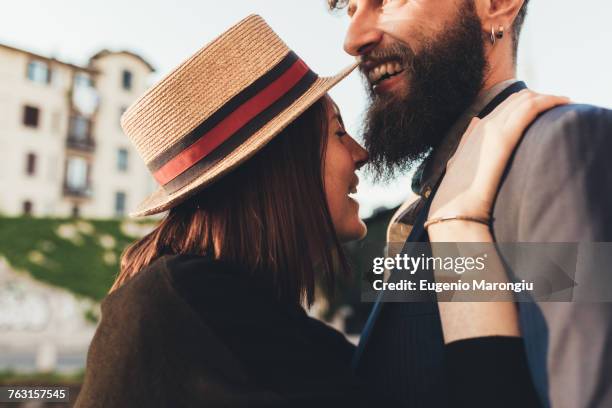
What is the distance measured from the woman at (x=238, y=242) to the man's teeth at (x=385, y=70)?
0.16 meters

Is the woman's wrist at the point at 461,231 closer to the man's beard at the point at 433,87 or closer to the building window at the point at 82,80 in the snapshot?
the man's beard at the point at 433,87

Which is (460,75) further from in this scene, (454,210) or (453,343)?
(453,343)

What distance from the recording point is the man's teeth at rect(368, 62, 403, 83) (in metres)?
2.22

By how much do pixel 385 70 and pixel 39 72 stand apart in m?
37.2

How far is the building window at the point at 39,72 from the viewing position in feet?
114

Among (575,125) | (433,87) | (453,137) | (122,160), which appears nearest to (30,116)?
(122,160)

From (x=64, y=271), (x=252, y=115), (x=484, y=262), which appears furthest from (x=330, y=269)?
(x=64, y=271)

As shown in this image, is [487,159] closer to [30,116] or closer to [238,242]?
[238,242]

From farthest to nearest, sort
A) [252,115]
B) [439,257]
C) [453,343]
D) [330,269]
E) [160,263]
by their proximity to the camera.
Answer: [330,269], [252,115], [160,263], [439,257], [453,343]

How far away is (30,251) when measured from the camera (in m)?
18.3

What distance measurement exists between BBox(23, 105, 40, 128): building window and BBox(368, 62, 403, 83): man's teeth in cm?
3643

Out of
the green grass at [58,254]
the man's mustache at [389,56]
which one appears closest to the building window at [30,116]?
the green grass at [58,254]

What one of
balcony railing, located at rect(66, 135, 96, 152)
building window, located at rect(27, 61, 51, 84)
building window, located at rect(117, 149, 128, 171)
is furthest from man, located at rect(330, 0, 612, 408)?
building window, located at rect(117, 149, 128, 171)

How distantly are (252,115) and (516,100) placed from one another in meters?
0.87
